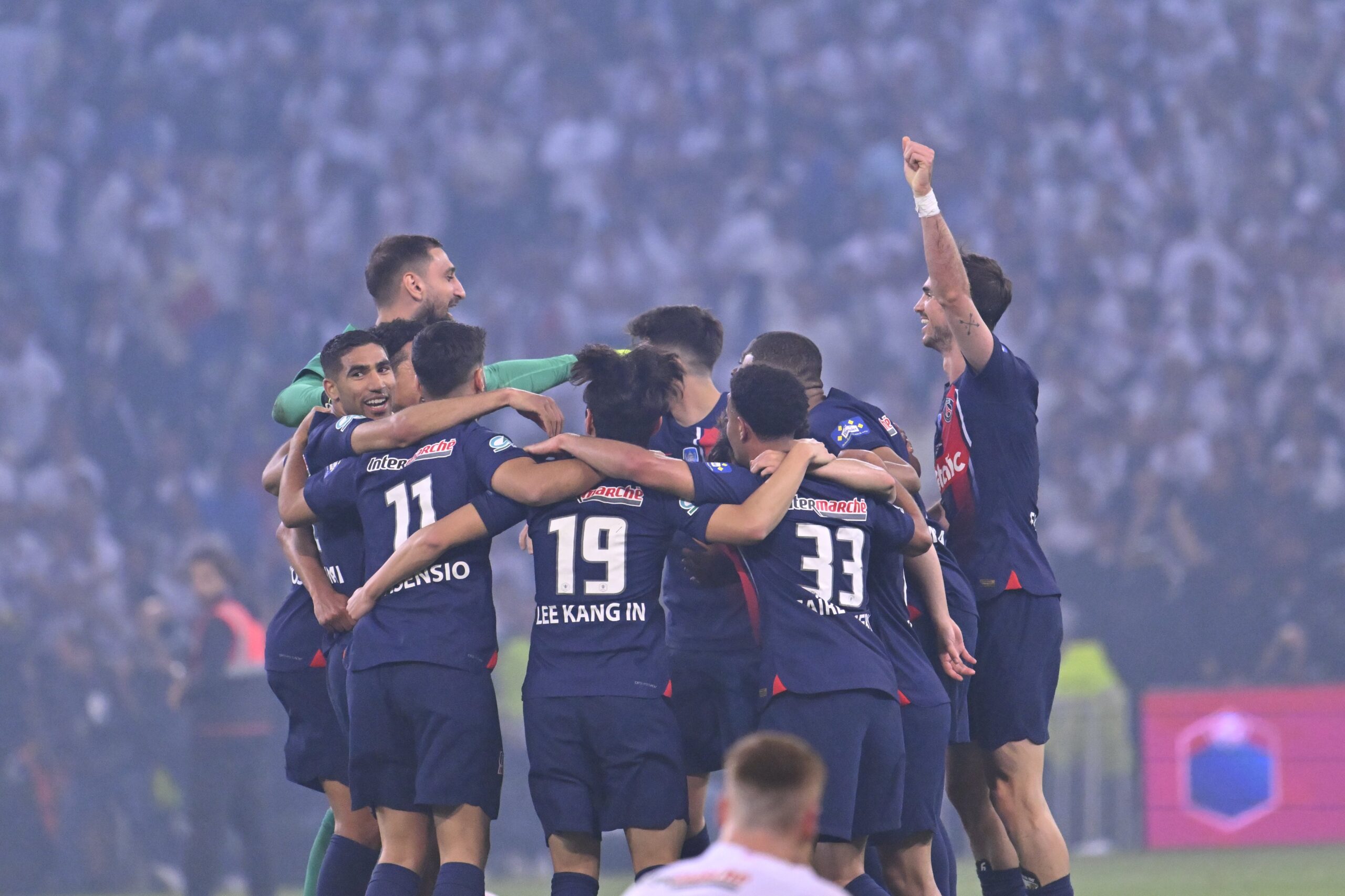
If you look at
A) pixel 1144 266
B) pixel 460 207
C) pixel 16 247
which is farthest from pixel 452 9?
pixel 1144 266

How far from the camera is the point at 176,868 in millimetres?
11250

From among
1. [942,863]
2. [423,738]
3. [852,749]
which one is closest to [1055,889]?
[942,863]

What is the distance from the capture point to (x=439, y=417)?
4945mm

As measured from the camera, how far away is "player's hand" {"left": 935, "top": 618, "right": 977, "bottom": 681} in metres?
5.17

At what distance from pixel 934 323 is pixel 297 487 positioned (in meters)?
2.23

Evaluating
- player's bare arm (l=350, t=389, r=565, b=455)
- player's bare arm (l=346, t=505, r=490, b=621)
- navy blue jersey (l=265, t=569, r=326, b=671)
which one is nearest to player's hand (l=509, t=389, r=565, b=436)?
player's bare arm (l=350, t=389, r=565, b=455)

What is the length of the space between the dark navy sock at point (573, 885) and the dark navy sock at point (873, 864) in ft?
3.35

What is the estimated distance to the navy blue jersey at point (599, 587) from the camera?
473 cm

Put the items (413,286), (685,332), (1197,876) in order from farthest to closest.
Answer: (1197,876) < (413,286) < (685,332)

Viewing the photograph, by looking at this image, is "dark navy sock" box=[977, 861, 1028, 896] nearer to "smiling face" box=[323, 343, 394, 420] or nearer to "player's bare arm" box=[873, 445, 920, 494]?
"player's bare arm" box=[873, 445, 920, 494]

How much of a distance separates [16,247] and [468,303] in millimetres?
3979

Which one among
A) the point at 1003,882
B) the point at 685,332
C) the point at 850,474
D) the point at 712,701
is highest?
the point at 685,332

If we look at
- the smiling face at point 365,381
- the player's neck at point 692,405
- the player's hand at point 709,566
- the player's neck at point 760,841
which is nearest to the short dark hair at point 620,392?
the player's hand at point 709,566

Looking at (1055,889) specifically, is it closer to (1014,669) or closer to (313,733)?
(1014,669)
